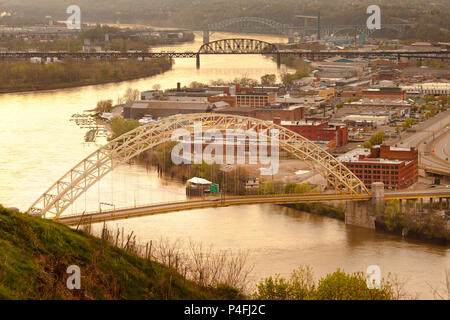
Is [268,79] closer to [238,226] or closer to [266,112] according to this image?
[266,112]

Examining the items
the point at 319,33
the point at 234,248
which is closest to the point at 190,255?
the point at 234,248

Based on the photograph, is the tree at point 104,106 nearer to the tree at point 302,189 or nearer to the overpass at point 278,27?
the tree at point 302,189

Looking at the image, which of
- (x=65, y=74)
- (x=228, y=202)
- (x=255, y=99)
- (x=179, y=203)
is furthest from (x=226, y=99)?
(x=179, y=203)

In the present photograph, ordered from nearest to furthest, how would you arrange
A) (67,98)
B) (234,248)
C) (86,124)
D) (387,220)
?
(234,248), (387,220), (86,124), (67,98)

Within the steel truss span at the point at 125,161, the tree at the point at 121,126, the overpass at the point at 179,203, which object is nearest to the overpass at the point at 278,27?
the tree at the point at 121,126

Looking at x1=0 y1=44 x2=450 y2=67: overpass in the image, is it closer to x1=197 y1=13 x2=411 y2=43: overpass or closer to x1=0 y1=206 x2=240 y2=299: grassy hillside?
x1=197 y1=13 x2=411 y2=43: overpass

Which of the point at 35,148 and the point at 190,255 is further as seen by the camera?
the point at 35,148

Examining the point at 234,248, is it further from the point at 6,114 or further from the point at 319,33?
the point at 319,33
